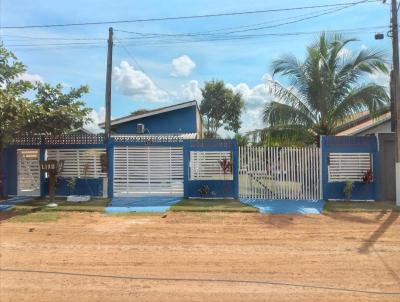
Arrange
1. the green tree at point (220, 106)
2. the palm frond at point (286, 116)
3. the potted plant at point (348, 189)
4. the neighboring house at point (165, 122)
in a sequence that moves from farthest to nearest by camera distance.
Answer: the green tree at point (220, 106), the neighboring house at point (165, 122), the palm frond at point (286, 116), the potted plant at point (348, 189)

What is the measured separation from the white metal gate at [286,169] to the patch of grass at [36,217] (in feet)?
20.7

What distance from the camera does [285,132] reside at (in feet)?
53.7

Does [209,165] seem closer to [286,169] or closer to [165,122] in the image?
[286,169]

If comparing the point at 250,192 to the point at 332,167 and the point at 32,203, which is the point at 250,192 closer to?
the point at 332,167

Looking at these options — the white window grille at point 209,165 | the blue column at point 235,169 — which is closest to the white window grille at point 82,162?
the white window grille at point 209,165

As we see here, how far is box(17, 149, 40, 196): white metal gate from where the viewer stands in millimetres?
15688

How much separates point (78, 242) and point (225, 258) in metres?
3.02

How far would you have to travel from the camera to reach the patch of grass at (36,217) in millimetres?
11320

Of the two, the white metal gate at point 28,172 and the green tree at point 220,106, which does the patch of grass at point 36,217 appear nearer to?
the white metal gate at point 28,172

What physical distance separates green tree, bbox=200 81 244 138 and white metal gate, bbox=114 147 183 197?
25236mm

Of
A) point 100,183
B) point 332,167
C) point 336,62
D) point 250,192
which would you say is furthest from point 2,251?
point 336,62

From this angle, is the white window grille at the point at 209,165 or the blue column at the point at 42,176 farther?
the blue column at the point at 42,176

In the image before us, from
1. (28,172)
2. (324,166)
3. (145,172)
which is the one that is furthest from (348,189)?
(28,172)

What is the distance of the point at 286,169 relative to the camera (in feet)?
48.9
